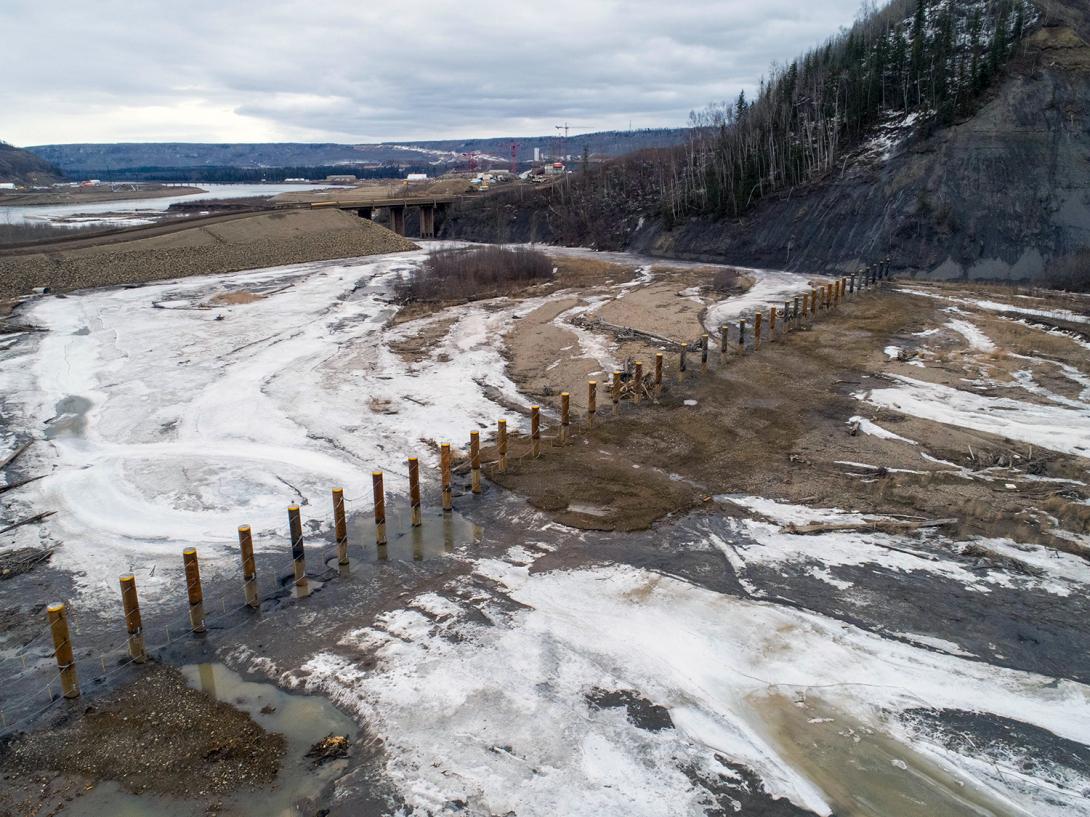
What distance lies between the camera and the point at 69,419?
1942cm

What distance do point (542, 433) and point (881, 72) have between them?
161 ft

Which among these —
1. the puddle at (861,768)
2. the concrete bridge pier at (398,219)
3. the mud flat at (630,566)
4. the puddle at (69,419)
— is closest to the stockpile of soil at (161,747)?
the mud flat at (630,566)

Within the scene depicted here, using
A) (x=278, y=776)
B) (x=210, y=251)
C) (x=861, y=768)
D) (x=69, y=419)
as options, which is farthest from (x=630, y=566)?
(x=210, y=251)

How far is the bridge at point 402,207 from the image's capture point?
229 feet

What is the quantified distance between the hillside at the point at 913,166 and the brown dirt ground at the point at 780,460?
2114 centimetres

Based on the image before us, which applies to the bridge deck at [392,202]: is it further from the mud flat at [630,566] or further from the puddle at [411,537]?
the puddle at [411,537]

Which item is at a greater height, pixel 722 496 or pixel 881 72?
pixel 881 72

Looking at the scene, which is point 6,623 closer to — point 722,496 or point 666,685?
point 666,685

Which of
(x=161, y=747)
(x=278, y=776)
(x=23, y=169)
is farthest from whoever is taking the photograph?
(x=23, y=169)

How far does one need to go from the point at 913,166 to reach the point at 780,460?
121ft

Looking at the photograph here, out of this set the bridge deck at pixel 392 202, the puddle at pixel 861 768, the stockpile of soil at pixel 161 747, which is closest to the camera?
the puddle at pixel 861 768

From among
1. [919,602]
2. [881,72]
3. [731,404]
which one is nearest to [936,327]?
[731,404]

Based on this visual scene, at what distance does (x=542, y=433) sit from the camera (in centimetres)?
A: 1758

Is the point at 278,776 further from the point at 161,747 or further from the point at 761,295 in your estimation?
the point at 761,295
